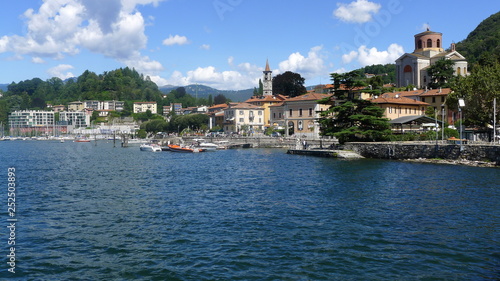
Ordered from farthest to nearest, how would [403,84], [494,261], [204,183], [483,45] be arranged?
[483,45] < [403,84] < [204,183] < [494,261]

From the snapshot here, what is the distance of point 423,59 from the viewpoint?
83062 millimetres

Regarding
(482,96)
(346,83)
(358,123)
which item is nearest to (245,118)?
(346,83)

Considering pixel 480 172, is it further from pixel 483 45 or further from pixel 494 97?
pixel 483 45

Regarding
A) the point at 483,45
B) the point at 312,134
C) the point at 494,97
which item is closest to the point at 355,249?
the point at 494,97

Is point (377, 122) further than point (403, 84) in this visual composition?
No

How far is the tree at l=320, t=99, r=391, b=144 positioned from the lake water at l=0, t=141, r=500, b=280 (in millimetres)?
17624

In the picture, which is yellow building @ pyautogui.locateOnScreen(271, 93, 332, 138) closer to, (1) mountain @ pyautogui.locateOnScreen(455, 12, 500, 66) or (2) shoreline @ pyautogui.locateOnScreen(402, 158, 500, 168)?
(2) shoreline @ pyautogui.locateOnScreen(402, 158, 500, 168)

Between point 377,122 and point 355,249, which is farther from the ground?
point 377,122

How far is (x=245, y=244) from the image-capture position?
12781 mm

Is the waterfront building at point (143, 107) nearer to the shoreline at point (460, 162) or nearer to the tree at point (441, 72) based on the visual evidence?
the tree at point (441, 72)

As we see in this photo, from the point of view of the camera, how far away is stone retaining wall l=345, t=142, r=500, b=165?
31859 millimetres

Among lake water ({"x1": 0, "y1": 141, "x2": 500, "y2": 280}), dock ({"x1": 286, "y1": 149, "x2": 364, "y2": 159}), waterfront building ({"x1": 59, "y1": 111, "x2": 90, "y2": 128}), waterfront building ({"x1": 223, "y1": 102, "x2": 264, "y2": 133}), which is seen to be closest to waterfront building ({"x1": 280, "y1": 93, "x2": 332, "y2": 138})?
waterfront building ({"x1": 223, "y1": 102, "x2": 264, "y2": 133})

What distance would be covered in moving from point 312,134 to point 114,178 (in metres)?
43.0

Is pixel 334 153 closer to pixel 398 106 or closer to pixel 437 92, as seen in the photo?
pixel 398 106
